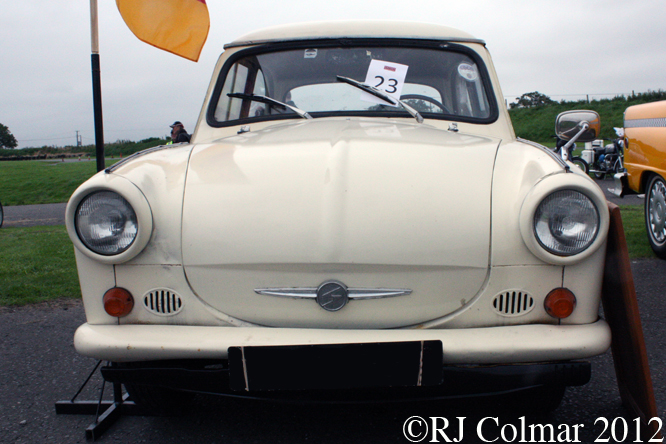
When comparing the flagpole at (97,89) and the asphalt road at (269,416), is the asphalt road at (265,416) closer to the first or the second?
the asphalt road at (269,416)

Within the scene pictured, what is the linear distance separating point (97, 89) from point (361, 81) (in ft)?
5.35

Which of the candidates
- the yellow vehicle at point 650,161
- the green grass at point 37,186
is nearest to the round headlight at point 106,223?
the yellow vehicle at point 650,161

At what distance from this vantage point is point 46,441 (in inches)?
84.7

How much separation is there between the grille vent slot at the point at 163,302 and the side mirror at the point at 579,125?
2.18 meters

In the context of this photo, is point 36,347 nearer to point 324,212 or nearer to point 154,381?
point 154,381

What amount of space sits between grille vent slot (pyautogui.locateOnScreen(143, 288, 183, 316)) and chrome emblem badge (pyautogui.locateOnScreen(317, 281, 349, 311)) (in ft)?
1.59

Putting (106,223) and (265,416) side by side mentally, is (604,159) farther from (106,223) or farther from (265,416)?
(106,223)

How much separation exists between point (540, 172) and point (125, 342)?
1489 mm

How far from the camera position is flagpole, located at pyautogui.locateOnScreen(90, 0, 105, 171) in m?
3.24

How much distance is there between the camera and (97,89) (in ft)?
11.0

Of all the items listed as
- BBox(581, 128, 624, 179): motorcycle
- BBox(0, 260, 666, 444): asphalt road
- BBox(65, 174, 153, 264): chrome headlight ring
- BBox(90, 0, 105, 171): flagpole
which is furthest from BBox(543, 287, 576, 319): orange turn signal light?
BBox(581, 128, 624, 179): motorcycle

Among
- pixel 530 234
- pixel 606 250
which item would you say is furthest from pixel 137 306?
pixel 606 250

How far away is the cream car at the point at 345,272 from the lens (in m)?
1.72

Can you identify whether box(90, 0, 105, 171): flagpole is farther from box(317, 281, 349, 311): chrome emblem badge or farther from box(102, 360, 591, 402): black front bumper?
box(317, 281, 349, 311): chrome emblem badge
